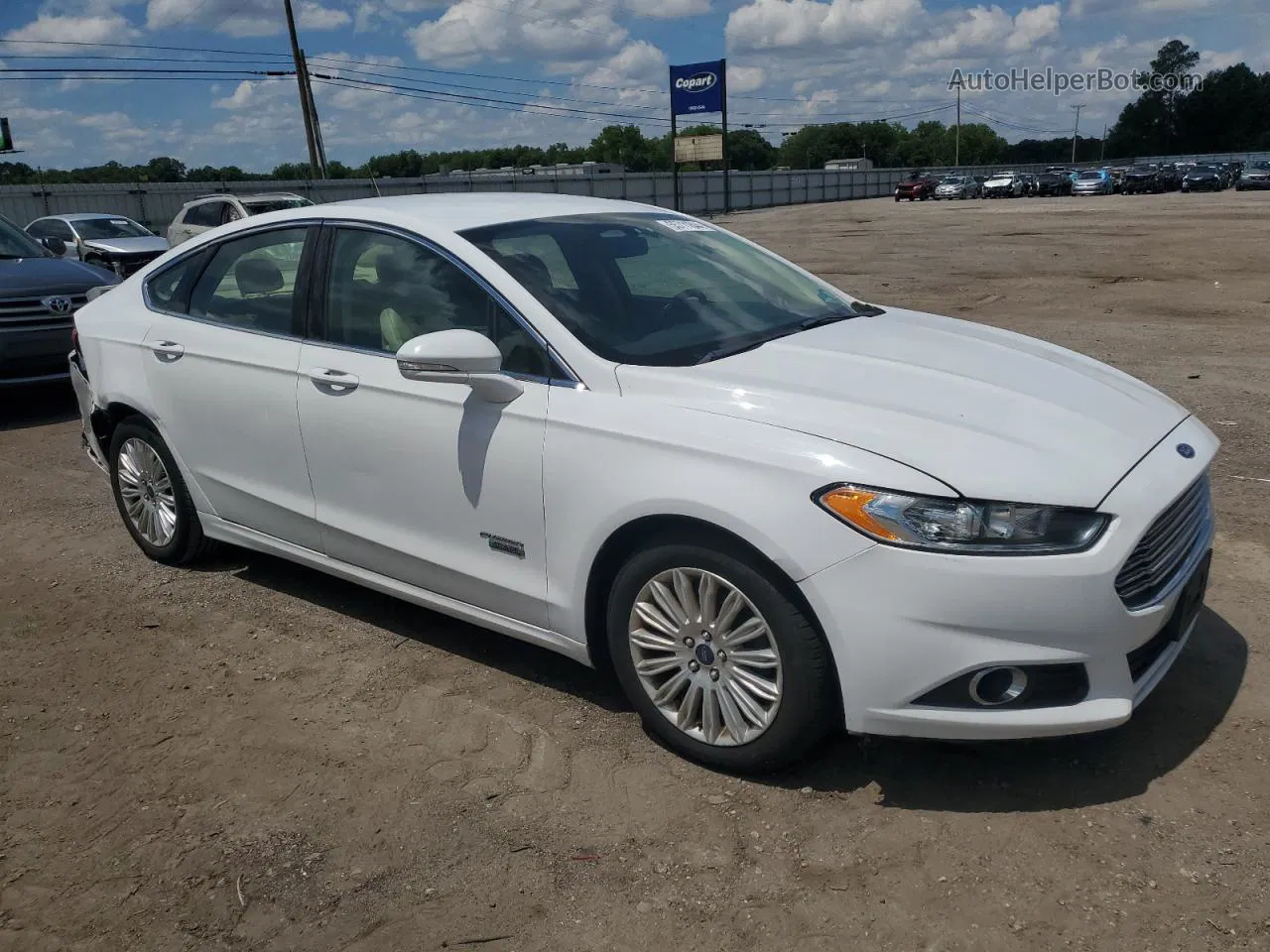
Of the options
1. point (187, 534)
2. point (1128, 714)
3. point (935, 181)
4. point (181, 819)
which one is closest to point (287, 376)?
point (187, 534)

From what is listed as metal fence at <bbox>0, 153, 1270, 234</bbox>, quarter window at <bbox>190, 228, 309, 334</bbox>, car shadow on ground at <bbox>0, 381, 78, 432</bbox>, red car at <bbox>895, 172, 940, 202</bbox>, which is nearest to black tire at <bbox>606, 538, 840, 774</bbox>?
quarter window at <bbox>190, 228, 309, 334</bbox>

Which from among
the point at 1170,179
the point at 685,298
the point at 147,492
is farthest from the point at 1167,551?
the point at 1170,179

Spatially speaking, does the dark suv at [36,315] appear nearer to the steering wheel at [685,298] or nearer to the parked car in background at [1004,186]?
the steering wheel at [685,298]

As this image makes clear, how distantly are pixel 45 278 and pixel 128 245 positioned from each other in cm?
1148

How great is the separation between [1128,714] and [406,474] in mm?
2403

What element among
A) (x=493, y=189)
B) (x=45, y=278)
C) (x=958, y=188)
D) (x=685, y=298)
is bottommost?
(x=958, y=188)

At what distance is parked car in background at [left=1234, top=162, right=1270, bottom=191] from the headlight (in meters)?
65.4

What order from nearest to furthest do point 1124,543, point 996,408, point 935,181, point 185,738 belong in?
point 1124,543 < point 996,408 < point 185,738 < point 935,181

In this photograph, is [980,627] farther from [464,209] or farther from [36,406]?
[36,406]

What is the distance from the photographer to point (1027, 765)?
3234 mm

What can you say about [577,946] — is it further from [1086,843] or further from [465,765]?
[1086,843]

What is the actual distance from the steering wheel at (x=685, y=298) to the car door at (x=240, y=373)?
1.47 metres

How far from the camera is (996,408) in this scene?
10.2 feet

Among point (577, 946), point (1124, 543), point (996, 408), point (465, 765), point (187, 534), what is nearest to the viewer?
point (577, 946)
